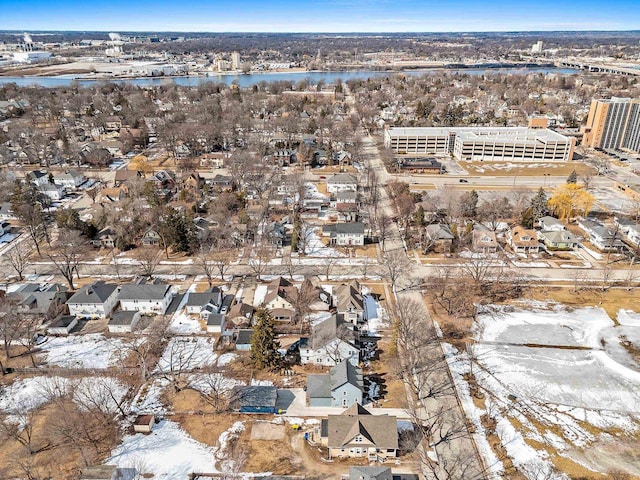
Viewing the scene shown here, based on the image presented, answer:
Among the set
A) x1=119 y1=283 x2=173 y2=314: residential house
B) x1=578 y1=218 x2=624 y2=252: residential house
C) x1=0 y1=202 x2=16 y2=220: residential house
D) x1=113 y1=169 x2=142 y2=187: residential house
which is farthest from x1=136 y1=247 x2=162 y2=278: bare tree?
x1=578 y1=218 x2=624 y2=252: residential house

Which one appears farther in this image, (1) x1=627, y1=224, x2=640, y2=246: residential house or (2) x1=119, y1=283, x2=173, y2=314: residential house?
(1) x1=627, y1=224, x2=640, y2=246: residential house

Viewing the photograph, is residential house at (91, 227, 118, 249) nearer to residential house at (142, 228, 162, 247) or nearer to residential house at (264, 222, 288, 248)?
residential house at (142, 228, 162, 247)

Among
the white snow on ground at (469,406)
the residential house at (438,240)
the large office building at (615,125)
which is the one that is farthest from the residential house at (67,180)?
the large office building at (615,125)

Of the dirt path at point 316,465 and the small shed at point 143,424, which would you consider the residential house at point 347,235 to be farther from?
the small shed at point 143,424

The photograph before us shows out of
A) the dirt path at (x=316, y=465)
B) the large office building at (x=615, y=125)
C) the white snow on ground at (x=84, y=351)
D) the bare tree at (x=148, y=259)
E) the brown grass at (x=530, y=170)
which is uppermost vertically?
the large office building at (x=615, y=125)

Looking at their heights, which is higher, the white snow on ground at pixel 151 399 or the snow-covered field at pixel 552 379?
the white snow on ground at pixel 151 399

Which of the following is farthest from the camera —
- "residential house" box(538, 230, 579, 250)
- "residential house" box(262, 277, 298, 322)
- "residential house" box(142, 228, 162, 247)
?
"residential house" box(142, 228, 162, 247)

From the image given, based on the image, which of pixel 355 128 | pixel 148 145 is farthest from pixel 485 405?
pixel 148 145
